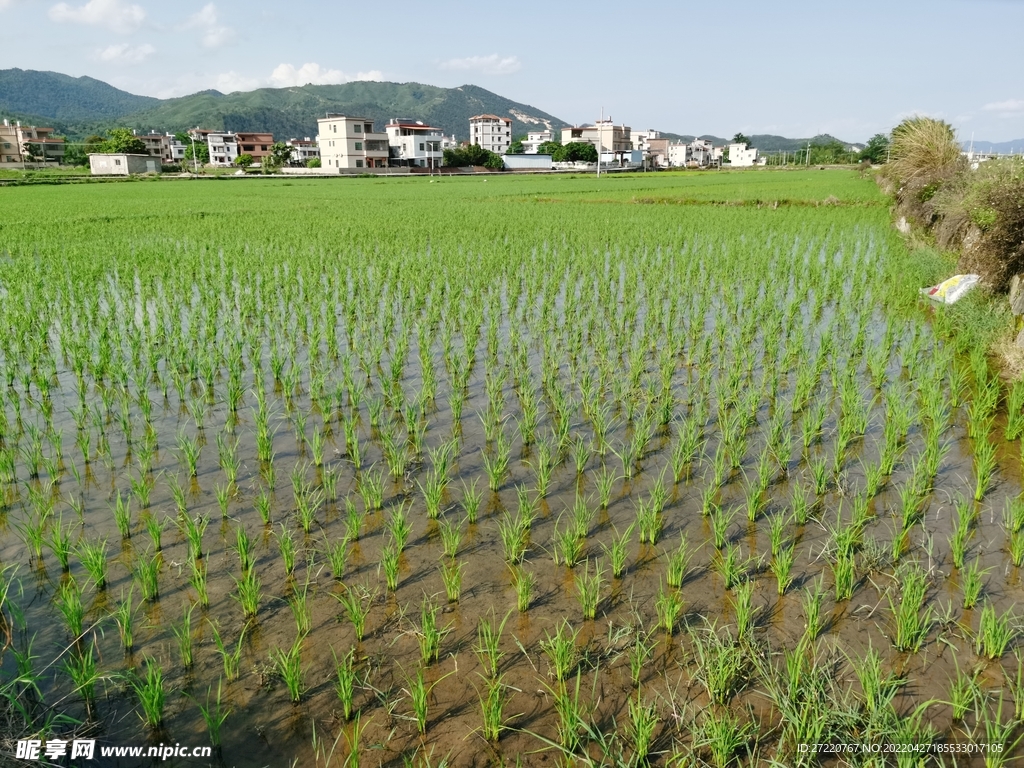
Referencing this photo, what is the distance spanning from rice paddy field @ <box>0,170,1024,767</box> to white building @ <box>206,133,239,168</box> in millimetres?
80809

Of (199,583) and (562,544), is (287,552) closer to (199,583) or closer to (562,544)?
(199,583)

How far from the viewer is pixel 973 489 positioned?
3801 millimetres

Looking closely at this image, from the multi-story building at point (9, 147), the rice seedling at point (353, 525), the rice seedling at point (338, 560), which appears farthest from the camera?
the multi-story building at point (9, 147)

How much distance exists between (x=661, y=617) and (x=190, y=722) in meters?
1.79

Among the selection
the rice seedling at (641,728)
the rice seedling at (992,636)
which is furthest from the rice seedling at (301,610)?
the rice seedling at (992,636)

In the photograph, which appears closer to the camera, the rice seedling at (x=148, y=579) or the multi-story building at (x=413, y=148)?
the rice seedling at (x=148, y=579)

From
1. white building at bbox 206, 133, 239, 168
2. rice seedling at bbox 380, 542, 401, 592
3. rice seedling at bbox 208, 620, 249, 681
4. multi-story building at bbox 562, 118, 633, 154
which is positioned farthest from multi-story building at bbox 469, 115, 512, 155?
rice seedling at bbox 208, 620, 249, 681

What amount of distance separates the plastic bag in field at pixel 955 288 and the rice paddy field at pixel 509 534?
68 centimetres

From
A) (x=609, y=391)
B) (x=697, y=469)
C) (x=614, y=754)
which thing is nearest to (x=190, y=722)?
(x=614, y=754)

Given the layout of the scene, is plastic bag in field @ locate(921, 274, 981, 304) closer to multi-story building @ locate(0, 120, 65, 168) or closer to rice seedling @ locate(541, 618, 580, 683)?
rice seedling @ locate(541, 618, 580, 683)

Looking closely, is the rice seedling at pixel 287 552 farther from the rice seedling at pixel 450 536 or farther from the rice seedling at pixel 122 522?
the rice seedling at pixel 122 522

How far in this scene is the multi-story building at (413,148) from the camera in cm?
6250

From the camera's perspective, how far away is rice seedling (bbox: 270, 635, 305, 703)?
7.54 ft

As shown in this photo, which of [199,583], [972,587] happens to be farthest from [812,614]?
[199,583]
